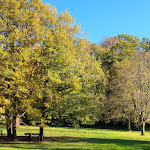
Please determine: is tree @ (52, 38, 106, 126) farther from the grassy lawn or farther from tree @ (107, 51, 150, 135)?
tree @ (107, 51, 150, 135)

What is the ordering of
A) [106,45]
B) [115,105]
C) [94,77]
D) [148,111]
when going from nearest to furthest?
[94,77], [148,111], [115,105], [106,45]

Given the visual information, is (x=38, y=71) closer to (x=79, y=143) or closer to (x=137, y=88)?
(x=79, y=143)

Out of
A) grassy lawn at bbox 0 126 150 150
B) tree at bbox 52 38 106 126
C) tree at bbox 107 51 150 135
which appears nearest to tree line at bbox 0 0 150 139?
tree at bbox 52 38 106 126

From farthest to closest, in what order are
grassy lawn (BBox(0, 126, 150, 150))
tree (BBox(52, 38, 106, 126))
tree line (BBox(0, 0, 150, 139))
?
1. tree (BBox(52, 38, 106, 126))
2. tree line (BBox(0, 0, 150, 139))
3. grassy lawn (BBox(0, 126, 150, 150))

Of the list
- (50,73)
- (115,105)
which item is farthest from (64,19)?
(115,105)

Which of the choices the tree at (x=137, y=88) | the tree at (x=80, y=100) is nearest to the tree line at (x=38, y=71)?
the tree at (x=80, y=100)

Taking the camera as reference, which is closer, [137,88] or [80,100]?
[80,100]

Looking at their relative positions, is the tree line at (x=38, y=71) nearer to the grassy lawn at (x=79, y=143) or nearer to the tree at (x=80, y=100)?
the tree at (x=80, y=100)

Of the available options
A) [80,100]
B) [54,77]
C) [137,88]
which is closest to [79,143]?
[80,100]

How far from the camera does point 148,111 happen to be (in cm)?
3334

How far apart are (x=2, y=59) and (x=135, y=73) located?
75.8 ft

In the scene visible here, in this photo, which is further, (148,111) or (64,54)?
(148,111)

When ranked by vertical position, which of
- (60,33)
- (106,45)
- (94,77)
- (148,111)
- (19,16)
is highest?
(106,45)

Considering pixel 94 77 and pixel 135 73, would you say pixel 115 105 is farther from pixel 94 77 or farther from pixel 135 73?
pixel 94 77
